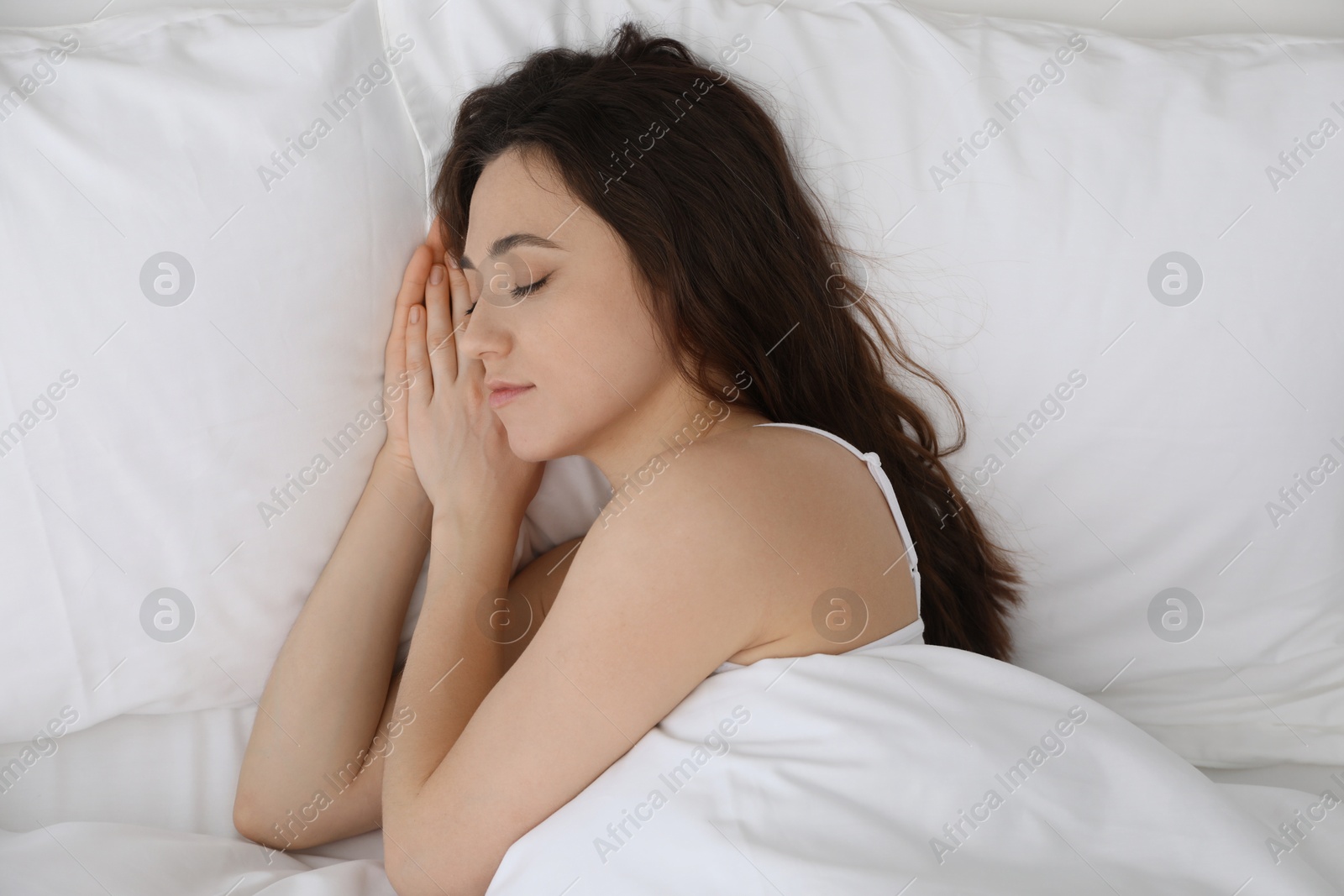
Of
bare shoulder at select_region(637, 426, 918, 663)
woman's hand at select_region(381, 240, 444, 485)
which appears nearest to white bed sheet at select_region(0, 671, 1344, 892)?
woman's hand at select_region(381, 240, 444, 485)

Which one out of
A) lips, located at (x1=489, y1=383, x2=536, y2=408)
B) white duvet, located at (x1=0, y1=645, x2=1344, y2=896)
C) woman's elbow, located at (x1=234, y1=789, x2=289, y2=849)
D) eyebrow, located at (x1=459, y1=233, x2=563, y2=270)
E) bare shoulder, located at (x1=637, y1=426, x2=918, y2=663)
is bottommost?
white duvet, located at (x1=0, y1=645, x2=1344, y2=896)

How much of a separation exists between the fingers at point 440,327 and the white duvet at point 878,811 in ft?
1.96

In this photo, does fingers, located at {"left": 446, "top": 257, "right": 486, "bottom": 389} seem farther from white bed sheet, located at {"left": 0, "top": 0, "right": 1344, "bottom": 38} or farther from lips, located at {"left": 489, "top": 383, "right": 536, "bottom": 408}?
white bed sheet, located at {"left": 0, "top": 0, "right": 1344, "bottom": 38}

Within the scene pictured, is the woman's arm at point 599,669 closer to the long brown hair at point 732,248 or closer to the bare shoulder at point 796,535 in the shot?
the bare shoulder at point 796,535

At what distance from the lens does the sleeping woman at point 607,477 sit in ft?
3.12

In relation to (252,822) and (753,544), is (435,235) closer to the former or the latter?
(753,544)

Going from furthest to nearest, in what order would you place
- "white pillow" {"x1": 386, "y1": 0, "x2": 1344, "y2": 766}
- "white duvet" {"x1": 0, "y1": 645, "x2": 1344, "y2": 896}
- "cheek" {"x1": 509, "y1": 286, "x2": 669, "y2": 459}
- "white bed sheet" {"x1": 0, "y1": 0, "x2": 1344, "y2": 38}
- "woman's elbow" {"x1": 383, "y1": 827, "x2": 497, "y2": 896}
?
"white bed sheet" {"x1": 0, "y1": 0, "x2": 1344, "y2": 38} → "white pillow" {"x1": 386, "y1": 0, "x2": 1344, "y2": 766} → "cheek" {"x1": 509, "y1": 286, "x2": 669, "y2": 459} → "woman's elbow" {"x1": 383, "y1": 827, "x2": 497, "y2": 896} → "white duvet" {"x1": 0, "y1": 645, "x2": 1344, "y2": 896}

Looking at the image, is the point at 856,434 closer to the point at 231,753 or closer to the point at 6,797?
the point at 231,753

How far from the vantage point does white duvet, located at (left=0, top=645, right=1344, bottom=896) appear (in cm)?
85

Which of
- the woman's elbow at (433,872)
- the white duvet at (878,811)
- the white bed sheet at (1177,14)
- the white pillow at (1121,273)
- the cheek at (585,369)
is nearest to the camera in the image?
the white duvet at (878,811)

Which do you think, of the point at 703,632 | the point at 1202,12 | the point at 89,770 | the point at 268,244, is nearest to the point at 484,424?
the point at 268,244

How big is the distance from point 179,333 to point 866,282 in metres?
0.90

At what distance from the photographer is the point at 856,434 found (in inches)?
51.1

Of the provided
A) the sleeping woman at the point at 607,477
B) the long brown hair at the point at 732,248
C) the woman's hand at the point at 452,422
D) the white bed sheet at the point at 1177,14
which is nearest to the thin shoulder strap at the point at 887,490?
the sleeping woman at the point at 607,477
